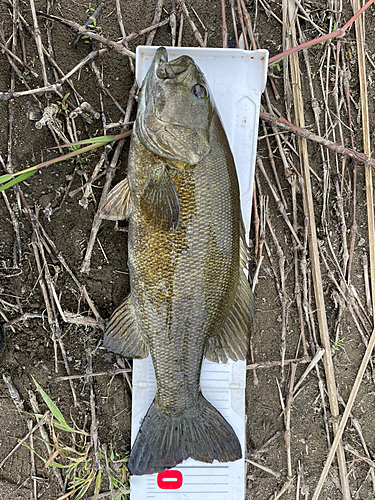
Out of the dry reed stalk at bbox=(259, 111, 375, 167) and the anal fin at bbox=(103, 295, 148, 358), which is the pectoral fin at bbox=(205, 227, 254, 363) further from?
the dry reed stalk at bbox=(259, 111, 375, 167)

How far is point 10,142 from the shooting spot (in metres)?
2.66

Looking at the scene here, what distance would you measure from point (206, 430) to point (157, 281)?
3.62ft

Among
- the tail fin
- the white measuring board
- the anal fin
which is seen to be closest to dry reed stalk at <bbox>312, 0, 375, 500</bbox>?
the white measuring board

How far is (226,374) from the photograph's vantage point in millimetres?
2803

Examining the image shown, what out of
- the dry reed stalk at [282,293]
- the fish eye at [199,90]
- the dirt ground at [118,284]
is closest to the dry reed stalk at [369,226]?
the dirt ground at [118,284]

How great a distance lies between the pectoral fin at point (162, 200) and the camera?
2.16 metres

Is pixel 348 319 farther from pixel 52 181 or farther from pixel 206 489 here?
pixel 52 181

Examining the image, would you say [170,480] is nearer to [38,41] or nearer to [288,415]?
[288,415]

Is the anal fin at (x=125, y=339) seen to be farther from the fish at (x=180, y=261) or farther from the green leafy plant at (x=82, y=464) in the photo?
the green leafy plant at (x=82, y=464)

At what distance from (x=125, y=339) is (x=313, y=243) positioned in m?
1.66

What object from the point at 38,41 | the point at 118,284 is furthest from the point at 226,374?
the point at 38,41

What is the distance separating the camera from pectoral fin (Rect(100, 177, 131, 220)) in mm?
2418

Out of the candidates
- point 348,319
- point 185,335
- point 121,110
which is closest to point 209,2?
point 121,110

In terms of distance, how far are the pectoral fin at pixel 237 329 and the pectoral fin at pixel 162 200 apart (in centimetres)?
53
